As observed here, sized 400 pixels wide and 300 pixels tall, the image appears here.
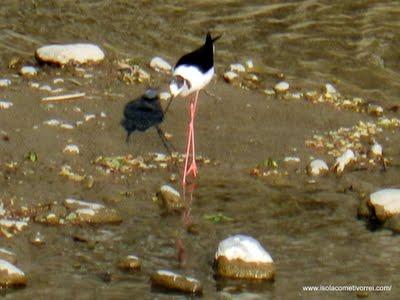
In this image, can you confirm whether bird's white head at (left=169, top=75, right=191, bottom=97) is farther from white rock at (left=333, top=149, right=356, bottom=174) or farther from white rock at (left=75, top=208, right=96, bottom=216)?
white rock at (left=75, top=208, right=96, bottom=216)

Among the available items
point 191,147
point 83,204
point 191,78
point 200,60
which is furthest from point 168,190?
point 200,60

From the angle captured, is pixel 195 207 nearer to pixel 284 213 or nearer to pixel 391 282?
pixel 284 213

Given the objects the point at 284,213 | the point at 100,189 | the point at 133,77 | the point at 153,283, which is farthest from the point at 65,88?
the point at 153,283

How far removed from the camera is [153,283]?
6.77m

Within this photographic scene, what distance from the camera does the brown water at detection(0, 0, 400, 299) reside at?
708 cm

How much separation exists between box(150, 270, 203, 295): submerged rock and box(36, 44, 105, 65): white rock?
11.3ft

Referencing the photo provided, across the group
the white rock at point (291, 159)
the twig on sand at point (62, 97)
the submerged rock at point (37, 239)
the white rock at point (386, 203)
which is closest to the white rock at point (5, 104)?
Result: the twig on sand at point (62, 97)

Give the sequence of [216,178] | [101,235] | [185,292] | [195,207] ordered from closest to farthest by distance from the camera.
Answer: [185,292]
[101,235]
[195,207]
[216,178]

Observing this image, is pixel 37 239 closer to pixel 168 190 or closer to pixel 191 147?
pixel 168 190

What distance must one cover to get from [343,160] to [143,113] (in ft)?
5.00

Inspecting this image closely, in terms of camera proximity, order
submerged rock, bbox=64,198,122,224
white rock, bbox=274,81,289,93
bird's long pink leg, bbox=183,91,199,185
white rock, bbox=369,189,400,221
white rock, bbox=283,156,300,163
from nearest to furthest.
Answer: submerged rock, bbox=64,198,122,224, white rock, bbox=369,189,400,221, bird's long pink leg, bbox=183,91,199,185, white rock, bbox=283,156,300,163, white rock, bbox=274,81,289,93

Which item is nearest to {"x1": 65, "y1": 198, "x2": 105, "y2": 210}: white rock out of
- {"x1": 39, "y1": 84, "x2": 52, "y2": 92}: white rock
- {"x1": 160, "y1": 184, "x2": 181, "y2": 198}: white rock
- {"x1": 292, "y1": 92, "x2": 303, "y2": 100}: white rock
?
{"x1": 160, "y1": 184, "x2": 181, "y2": 198}: white rock

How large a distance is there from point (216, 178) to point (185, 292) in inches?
76.6

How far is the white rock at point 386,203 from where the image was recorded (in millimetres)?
7805
